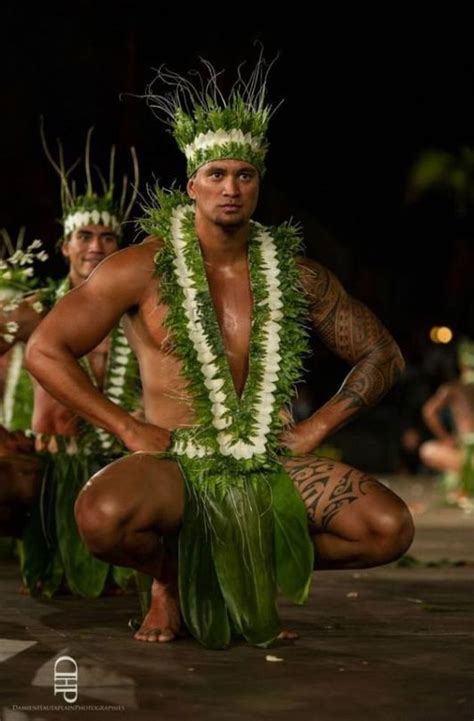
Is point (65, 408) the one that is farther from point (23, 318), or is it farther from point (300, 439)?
point (300, 439)

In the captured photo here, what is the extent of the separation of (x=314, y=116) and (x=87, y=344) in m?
12.9

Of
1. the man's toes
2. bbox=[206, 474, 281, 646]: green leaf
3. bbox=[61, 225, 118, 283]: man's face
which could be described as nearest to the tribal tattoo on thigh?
bbox=[206, 474, 281, 646]: green leaf

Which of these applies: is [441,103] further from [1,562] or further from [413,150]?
[1,562]

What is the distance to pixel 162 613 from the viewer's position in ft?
15.7

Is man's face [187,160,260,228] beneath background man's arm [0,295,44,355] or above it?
above

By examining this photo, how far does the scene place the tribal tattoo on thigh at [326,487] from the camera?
15.7 ft

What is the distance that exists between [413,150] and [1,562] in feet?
40.6

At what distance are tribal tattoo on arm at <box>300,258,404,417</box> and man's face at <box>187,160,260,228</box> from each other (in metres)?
0.28

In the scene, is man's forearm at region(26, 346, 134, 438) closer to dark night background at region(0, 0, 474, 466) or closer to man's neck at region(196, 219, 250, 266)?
man's neck at region(196, 219, 250, 266)

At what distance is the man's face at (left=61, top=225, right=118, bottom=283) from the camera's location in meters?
6.66

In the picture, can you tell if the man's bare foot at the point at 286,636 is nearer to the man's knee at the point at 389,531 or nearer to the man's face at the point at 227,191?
the man's knee at the point at 389,531

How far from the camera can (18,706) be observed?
142 inches

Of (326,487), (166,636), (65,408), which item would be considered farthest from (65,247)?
(166,636)

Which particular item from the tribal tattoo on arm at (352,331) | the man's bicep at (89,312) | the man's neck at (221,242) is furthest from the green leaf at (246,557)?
the man's neck at (221,242)
